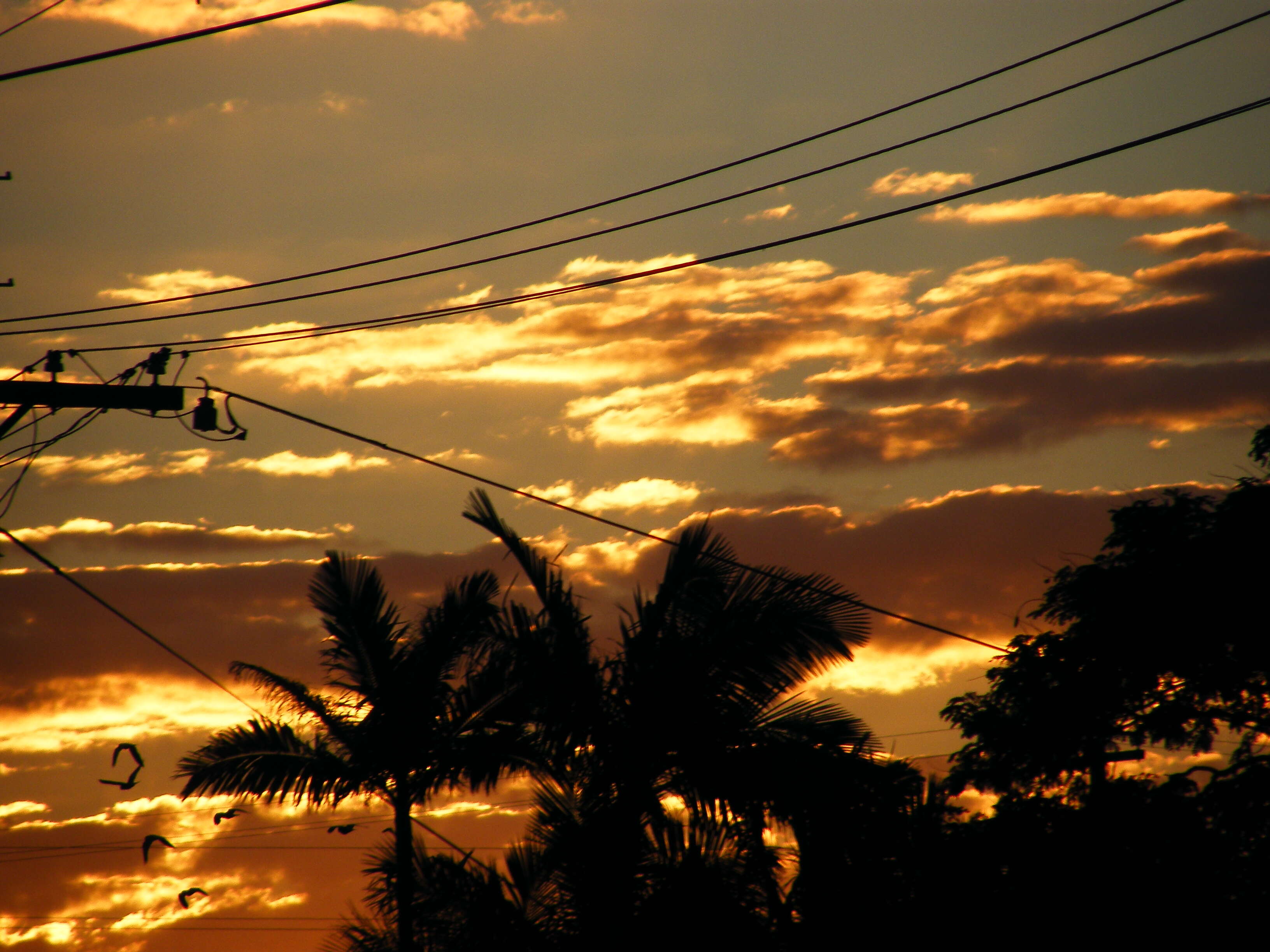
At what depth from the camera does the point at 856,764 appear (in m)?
14.7

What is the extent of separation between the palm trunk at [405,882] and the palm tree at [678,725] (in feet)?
7.36

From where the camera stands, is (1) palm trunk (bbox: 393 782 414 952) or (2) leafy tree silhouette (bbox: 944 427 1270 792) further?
(2) leafy tree silhouette (bbox: 944 427 1270 792)

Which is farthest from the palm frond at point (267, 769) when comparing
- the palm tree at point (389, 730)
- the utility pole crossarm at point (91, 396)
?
the utility pole crossarm at point (91, 396)

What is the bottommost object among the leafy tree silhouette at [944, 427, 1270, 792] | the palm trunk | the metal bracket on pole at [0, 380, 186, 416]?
the palm trunk

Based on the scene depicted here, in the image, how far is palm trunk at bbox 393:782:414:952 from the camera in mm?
16391

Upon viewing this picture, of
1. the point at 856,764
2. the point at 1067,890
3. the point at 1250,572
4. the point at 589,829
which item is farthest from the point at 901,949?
the point at 1250,572

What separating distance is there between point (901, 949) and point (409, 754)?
7.36 m

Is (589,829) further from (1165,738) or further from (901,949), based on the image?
(1165,738)

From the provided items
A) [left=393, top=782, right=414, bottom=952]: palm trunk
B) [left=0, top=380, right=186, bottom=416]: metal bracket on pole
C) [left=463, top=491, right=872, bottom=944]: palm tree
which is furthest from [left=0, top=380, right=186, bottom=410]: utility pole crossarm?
[left=393, top=782, right=414, bottom=952]: palm trunk

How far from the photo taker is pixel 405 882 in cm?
1638

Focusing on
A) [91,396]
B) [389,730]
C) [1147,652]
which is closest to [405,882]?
[389,730]

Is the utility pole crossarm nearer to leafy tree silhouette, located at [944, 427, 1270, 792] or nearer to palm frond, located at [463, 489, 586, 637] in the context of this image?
palm frond, located at [463, 489, 586, 637]

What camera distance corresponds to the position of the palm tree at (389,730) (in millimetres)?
16891

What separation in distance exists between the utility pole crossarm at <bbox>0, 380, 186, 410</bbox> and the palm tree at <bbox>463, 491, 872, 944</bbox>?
378 centimetres
